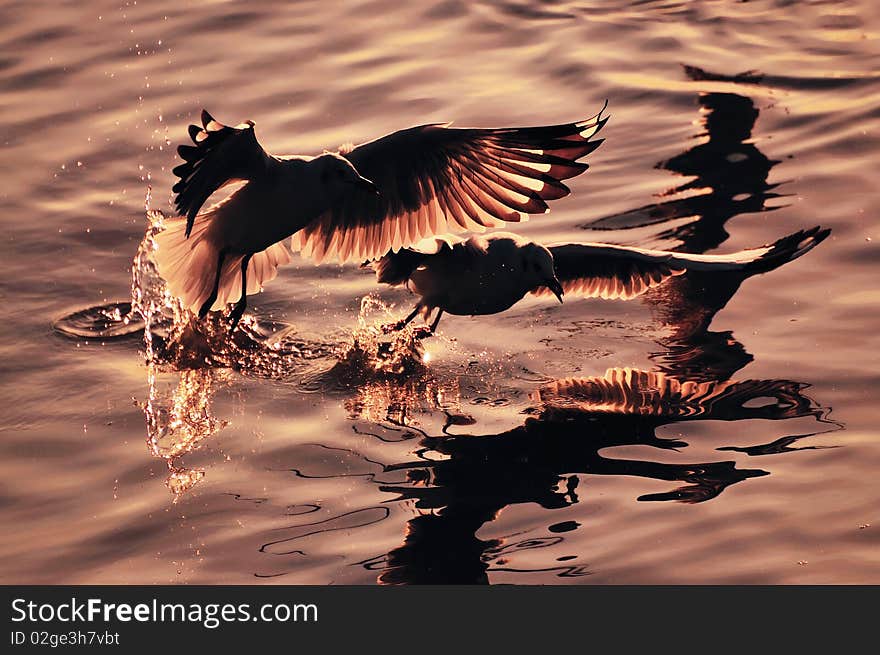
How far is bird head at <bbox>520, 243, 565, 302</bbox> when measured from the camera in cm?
934

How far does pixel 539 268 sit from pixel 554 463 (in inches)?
59.3

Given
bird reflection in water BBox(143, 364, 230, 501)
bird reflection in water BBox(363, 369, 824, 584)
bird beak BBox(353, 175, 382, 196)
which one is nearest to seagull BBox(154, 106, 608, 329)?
bird beak BBox(353, 175, 382, 196)

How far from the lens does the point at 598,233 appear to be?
11484 millimetres

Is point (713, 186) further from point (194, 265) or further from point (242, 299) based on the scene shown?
point (194, 265)

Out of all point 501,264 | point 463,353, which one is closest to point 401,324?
point 463,353

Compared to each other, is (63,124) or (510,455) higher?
(63,124)

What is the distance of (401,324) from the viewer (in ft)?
31.7

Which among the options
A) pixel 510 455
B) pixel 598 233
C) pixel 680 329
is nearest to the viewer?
pixel 510 455

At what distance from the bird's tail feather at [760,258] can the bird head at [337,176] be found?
80.9 inches

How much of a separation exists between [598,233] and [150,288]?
3.20m

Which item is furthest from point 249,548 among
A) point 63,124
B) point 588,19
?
point 588,19

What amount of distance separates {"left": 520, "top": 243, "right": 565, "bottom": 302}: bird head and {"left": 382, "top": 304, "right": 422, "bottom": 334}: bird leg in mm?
693

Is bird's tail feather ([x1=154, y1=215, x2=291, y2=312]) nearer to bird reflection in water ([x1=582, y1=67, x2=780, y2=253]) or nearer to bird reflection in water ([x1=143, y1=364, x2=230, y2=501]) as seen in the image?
bird reflection in water ([x1=143, y1=364, x2=230, y2=501])
